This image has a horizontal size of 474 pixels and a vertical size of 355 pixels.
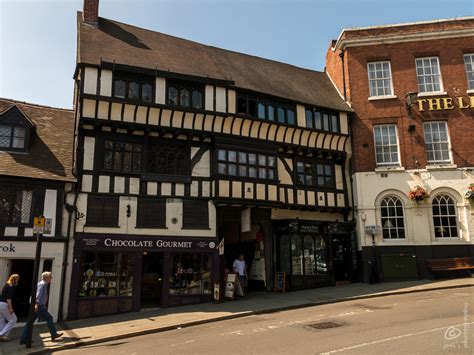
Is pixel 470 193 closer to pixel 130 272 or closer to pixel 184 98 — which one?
pixel 184 98

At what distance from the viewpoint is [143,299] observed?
54.4 ft

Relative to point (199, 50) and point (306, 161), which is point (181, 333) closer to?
point (306, 161)

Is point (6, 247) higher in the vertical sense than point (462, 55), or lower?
lower

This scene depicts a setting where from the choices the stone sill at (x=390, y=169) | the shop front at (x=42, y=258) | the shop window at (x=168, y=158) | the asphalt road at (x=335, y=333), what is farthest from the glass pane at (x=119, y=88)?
the stone sill at (x=390, y=169)

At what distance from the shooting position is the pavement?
10.3 m

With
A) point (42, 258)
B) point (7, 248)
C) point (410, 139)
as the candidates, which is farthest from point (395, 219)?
point (7, 248)

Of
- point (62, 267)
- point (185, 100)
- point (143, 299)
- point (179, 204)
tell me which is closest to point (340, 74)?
point (185, 100)

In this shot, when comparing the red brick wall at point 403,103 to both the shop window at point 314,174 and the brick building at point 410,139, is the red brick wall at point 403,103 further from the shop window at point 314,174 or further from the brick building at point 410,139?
the shop window at point 314,174

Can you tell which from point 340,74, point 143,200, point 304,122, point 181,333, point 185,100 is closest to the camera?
point 181,333

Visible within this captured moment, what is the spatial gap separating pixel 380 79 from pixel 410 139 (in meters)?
3.40

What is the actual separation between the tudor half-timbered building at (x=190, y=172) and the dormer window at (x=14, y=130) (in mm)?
1959

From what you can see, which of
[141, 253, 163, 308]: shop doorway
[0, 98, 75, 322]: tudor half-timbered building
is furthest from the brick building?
[0, 98, 75, 322]: tudor half-timbered building

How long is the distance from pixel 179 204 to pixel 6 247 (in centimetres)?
586

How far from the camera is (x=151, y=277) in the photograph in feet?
55.3
